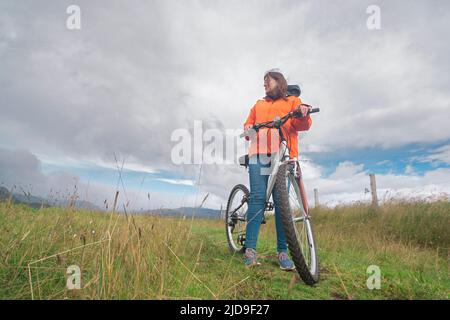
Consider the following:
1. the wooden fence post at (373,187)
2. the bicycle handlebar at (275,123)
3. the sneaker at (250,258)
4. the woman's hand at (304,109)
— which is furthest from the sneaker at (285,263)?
the wooden fence post at (373,187)

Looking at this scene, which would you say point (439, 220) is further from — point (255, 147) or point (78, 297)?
point (78, 297)

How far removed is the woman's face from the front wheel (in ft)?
3.34

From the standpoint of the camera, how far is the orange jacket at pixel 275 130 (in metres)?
3.04

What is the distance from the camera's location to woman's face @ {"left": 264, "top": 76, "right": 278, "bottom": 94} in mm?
3229

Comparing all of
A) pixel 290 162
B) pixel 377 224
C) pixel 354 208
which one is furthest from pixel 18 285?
pixel 354 208

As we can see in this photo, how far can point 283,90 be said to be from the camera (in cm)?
321

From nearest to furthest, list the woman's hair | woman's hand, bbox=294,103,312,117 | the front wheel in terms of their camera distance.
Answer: the front wheel → woman's hand, bbox=294,103,312,117 → the woman's hair

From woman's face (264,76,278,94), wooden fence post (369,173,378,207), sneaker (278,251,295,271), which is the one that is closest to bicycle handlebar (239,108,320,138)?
woman's face (264,76,278,94)

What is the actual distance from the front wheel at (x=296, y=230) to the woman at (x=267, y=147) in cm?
27

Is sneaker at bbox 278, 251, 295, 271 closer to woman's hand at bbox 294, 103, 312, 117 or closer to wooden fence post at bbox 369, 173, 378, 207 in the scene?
woman's hand at bbox 294, 103, 312, 117
